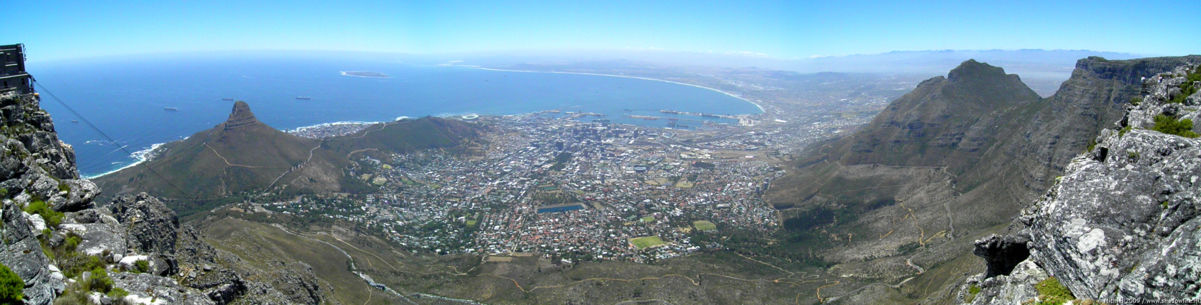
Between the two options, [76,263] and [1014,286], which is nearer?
[76,263]

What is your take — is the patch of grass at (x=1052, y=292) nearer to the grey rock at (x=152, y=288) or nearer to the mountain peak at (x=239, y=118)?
the grey rock at (x=152, y=288)

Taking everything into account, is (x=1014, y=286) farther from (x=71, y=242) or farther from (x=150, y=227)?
(x=150, y=227)

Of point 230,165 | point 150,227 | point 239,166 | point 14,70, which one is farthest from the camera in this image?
point 239,166

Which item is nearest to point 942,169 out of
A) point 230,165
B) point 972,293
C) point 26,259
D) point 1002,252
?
point 972,293

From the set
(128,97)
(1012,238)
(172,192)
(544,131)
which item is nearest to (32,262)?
(1012,238)

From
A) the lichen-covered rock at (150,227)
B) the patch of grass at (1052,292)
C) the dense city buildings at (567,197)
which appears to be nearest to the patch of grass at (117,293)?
the lichen-covered rock at (150,227)

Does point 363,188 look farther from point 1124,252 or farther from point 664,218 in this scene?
point 1124,252
